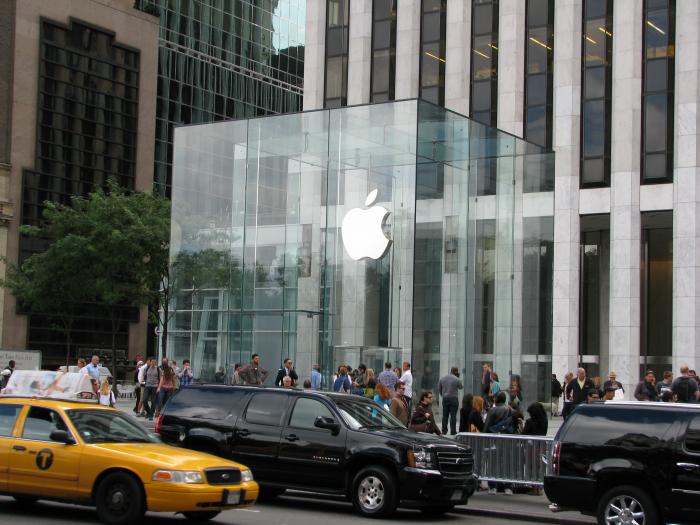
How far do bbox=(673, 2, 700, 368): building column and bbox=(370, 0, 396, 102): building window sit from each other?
12.9 m

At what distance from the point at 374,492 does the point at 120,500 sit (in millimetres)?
3667

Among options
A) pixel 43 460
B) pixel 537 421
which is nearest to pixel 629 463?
pixel 537 421

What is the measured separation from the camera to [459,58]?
47.9 m

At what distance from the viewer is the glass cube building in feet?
89.1

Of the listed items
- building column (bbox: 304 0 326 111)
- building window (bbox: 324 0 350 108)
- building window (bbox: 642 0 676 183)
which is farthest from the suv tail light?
building column (bbox: 304 0 326 111)

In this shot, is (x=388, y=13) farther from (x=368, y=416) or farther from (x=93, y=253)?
(x=368, y=416)

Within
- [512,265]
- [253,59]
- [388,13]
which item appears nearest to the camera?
[512,265]

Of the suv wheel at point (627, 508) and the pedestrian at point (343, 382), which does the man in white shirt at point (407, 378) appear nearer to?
the pedestrian at point (343, 382)

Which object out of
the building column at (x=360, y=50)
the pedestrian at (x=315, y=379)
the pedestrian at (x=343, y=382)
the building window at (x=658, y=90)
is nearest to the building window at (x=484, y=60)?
the building column at (x=360, y=50)

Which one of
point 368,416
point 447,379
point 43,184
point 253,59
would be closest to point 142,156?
point 43,184

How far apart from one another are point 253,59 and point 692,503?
247 ft

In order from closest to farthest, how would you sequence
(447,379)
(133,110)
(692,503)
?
(692,503)
(447,379)
(133,110)

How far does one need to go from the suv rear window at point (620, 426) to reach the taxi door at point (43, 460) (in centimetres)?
581

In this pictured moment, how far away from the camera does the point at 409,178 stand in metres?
26.9
